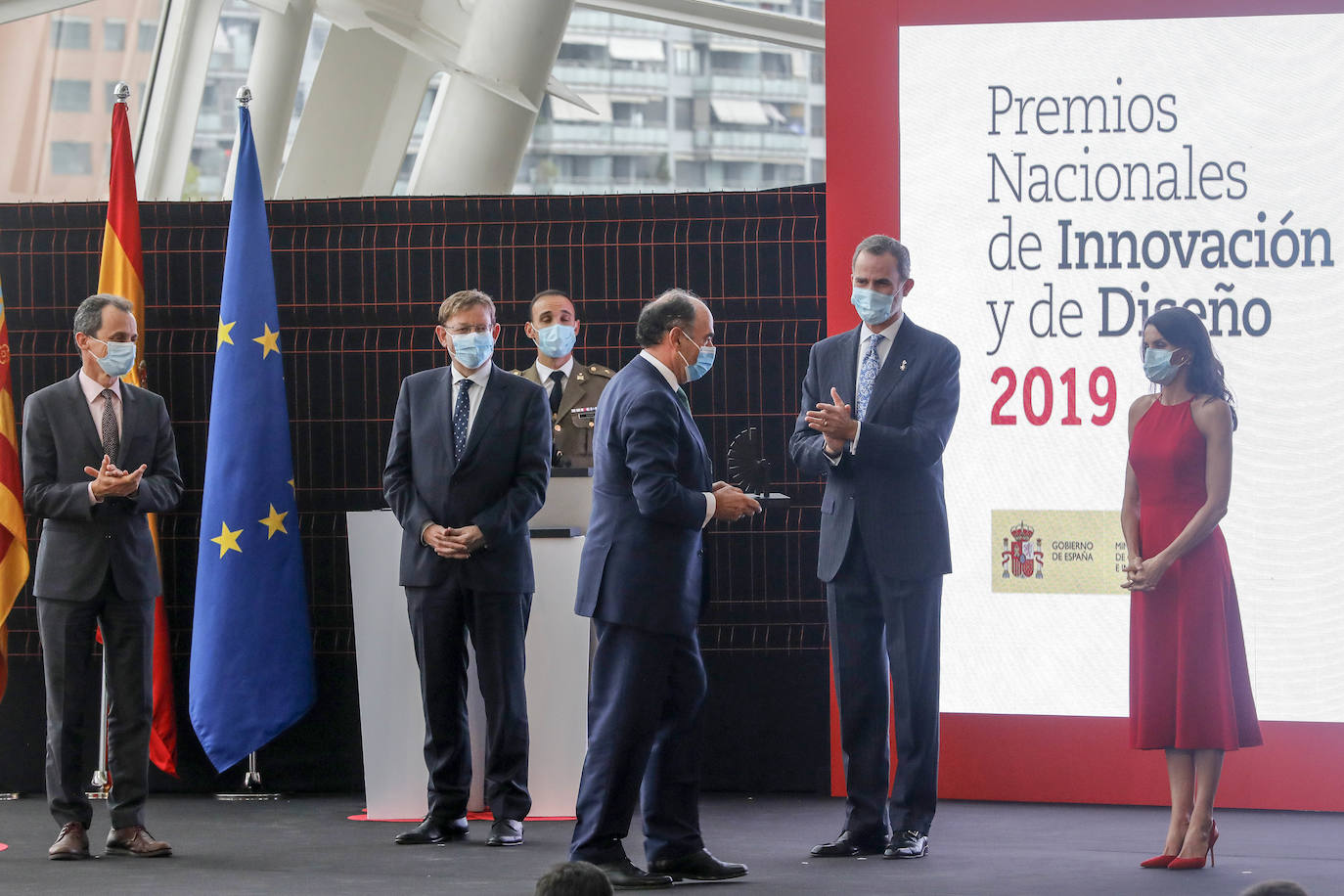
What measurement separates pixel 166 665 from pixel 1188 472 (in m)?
3.56

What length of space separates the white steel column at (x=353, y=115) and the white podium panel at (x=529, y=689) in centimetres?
557

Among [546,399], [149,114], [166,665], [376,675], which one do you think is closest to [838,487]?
[546,399]

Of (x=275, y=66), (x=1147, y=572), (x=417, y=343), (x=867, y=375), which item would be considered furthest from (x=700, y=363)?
(x=275, y=66)

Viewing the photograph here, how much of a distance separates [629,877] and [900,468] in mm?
1384

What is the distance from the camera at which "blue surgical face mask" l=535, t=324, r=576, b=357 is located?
5.29m

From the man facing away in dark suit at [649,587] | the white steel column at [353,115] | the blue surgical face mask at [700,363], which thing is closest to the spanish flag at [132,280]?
the man facing away in dark suit at [649,587]

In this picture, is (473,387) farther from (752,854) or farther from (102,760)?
(102,760)

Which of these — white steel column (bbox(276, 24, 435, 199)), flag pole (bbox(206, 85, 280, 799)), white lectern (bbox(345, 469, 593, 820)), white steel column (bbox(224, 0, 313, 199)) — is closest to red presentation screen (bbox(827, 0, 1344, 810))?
white lectern (bbox(345, 469, 593, 820))

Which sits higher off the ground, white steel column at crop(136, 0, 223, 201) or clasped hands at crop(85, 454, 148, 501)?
white steel column at crop(136, 0, 223, 201)

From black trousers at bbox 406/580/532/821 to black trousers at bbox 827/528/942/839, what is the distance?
980mm

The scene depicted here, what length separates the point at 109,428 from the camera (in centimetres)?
465

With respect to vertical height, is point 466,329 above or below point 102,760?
above

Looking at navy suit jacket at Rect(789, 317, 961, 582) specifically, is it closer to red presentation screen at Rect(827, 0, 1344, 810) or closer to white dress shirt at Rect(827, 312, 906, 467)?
white dress shirt at Rect(827, 312, 906, 467)

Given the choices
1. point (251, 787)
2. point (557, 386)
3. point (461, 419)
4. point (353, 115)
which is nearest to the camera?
point (461, 419)
